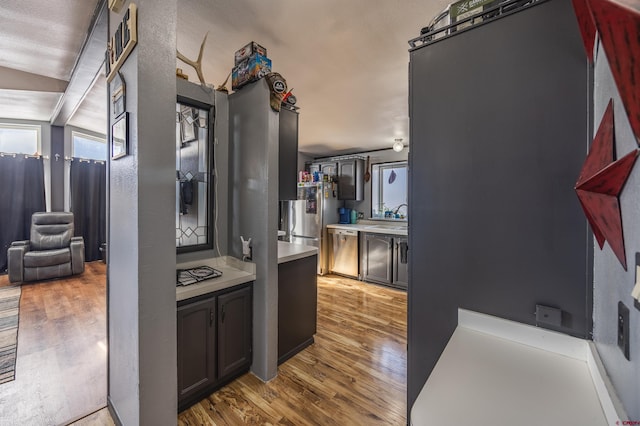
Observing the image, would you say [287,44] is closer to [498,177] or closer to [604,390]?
[498,177]

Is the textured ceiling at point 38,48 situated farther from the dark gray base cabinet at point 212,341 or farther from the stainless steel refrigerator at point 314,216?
the stainless steel refrigerator at point 314,216

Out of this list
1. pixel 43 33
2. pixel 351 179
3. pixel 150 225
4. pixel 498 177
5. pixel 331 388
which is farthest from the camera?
pixel 351 179

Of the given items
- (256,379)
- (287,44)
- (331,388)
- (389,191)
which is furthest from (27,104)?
(389,191)

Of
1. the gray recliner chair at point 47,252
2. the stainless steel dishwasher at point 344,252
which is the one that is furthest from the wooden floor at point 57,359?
the stainless steel dishwasher at point 344,252

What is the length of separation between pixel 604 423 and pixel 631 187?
0.58 m

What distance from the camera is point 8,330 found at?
109 inches

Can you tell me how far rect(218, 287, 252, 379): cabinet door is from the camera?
192cm

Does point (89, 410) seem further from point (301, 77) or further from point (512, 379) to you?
point (301, 77)

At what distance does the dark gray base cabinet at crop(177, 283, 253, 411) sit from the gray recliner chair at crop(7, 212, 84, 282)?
4124 mm

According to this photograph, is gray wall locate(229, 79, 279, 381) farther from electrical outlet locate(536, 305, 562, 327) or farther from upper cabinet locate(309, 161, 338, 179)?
upper cabinet locate(309, 161, 338, 179)

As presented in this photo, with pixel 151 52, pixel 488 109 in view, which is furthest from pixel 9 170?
pixel 488 109

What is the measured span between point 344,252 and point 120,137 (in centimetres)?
402

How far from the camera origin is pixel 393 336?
276 centimetres

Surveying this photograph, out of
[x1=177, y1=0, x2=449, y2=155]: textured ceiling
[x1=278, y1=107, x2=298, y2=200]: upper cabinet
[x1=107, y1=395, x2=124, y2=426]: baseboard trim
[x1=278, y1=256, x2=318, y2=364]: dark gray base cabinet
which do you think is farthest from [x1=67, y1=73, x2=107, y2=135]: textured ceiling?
[x1=107, y1=395, x2=124, y2=426]: baseboard trim
